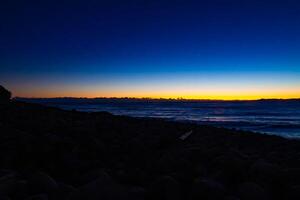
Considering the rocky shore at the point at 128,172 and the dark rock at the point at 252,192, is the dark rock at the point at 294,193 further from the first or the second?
the dark rock at the point at 252,192

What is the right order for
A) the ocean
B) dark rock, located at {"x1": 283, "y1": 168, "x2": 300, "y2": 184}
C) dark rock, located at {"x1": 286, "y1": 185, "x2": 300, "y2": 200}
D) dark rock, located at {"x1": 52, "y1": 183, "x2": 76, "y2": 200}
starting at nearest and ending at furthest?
dark rock, located at {"x1": 52, "y1": 183, "x2": 76, "y2": 200} < dark rock, located at {"x1": 286, "y1": 185, "x2": 300, "y2": 200} < dark rock, located at {"x1": 283, "y1": 168, "x2": 300, "y2": 184} < the ocean

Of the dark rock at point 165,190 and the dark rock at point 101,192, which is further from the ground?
the dark rock at point 101,192

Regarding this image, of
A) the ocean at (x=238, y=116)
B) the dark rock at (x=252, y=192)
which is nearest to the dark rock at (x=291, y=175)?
the dark rock at (x=252, y=192)

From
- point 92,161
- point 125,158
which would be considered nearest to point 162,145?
point 125,158

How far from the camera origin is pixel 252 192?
2.95 meters

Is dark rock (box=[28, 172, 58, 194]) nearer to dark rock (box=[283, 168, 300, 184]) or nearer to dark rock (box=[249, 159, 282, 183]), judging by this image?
dark rock (box=[249, 159, 282, 183])

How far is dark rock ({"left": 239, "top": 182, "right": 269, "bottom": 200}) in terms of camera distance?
9.55 feet

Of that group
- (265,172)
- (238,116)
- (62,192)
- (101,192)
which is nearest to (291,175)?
(265,172)

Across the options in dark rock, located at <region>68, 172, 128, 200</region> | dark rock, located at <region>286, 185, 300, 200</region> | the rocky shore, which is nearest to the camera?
dark rock, located at <region>68, 172, 128, 200</region>

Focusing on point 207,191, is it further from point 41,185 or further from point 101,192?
point 41,185

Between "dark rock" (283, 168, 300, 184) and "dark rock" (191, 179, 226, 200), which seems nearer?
"dark rock" (191, 179, 226, 200)

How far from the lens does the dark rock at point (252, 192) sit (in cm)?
291

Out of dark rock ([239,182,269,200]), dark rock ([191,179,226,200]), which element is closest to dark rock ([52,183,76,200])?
dark rock ([191,179,226,200])

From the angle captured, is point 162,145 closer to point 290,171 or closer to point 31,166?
point 31,166
